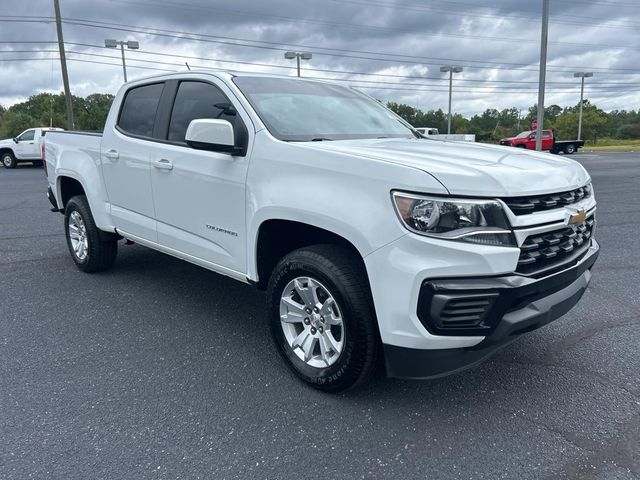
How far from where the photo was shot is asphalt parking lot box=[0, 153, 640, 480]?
2.47 m

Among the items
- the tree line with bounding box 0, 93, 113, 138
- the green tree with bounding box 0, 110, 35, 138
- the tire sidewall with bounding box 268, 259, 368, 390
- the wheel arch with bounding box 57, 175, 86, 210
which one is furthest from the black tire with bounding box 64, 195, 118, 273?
the green tree with bounding box 0, 110, 35, 138

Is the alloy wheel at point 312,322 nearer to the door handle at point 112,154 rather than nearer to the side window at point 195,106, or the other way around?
the side window at point 195,106

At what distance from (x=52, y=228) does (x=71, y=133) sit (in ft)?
10.7

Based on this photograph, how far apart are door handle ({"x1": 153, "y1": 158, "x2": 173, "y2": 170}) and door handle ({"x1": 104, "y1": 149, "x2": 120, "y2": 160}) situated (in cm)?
74

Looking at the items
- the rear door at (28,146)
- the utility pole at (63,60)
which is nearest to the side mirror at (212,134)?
the rear door at (28,146)

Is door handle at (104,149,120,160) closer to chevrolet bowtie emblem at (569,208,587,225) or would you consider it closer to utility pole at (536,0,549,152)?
chevrolet bowtie emblem at (569,208,587,225)

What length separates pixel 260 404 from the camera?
2.99m

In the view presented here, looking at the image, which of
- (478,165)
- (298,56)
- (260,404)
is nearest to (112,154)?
(260,404)

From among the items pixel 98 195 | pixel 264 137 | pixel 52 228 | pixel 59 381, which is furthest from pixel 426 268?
pixel 52 228

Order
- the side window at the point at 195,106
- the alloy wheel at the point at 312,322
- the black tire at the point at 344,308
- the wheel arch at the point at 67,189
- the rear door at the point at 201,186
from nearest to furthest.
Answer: the black tire at the point at 344,308 < the alloy wheel at the point at 312,322 < the rear door at the point at 201,186 < the side window at the point at 195,106 < the wheel arch at the point at 67,189

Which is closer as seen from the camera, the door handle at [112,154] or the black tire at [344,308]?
the black tire at [344,308]

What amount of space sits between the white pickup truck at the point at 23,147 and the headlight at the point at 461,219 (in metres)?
22.9

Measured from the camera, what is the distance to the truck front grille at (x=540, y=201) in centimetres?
254

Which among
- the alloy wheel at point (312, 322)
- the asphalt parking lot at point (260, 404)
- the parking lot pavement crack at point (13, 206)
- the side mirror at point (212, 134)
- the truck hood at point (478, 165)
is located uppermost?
the side mirror at point (212, 134)
